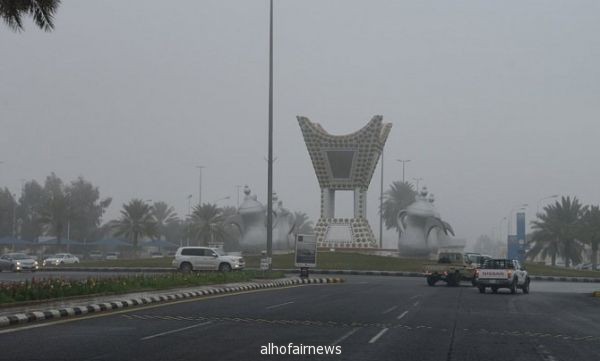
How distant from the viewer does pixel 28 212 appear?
12688 cm

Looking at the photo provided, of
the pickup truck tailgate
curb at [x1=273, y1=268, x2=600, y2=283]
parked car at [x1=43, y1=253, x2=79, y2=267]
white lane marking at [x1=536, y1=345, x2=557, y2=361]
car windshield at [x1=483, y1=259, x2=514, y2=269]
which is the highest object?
car windshield at [x1=483, y1=259, x2=514, y2=269]

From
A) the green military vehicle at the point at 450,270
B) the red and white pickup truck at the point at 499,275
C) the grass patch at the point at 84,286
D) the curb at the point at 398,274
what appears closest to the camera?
the grass patch at the point at 84,286

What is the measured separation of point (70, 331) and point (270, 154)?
2507cm

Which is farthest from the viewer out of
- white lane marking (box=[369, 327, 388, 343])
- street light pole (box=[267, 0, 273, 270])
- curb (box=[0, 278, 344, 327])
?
street light pole (box=[267, 0, 273, 270])

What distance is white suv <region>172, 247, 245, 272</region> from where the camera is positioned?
51281 mm

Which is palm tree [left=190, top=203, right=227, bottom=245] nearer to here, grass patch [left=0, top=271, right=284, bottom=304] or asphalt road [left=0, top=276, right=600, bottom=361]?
grass patch [left=0, top=271, right=284, bottom=304]

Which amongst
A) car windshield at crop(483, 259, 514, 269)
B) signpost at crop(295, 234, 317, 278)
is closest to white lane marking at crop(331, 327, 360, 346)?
car windshield at crop(483, 259, 514, 269)

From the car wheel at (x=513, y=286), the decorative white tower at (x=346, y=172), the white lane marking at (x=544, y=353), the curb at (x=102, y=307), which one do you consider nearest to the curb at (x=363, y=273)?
the decorative white tower at (x=346, y=172)

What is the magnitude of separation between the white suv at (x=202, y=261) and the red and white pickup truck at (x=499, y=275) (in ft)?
60.7

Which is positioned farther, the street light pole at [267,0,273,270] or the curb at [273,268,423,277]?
the curb at [273,268,423,277]

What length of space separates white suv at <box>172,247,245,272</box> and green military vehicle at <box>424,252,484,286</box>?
13.2 m

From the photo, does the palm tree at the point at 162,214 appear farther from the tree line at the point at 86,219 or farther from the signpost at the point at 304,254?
the signpost at the point at 304,254

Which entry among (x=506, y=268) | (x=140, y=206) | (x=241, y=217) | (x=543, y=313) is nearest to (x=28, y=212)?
(x=140, y=206)

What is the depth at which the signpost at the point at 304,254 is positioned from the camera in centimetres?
4628
